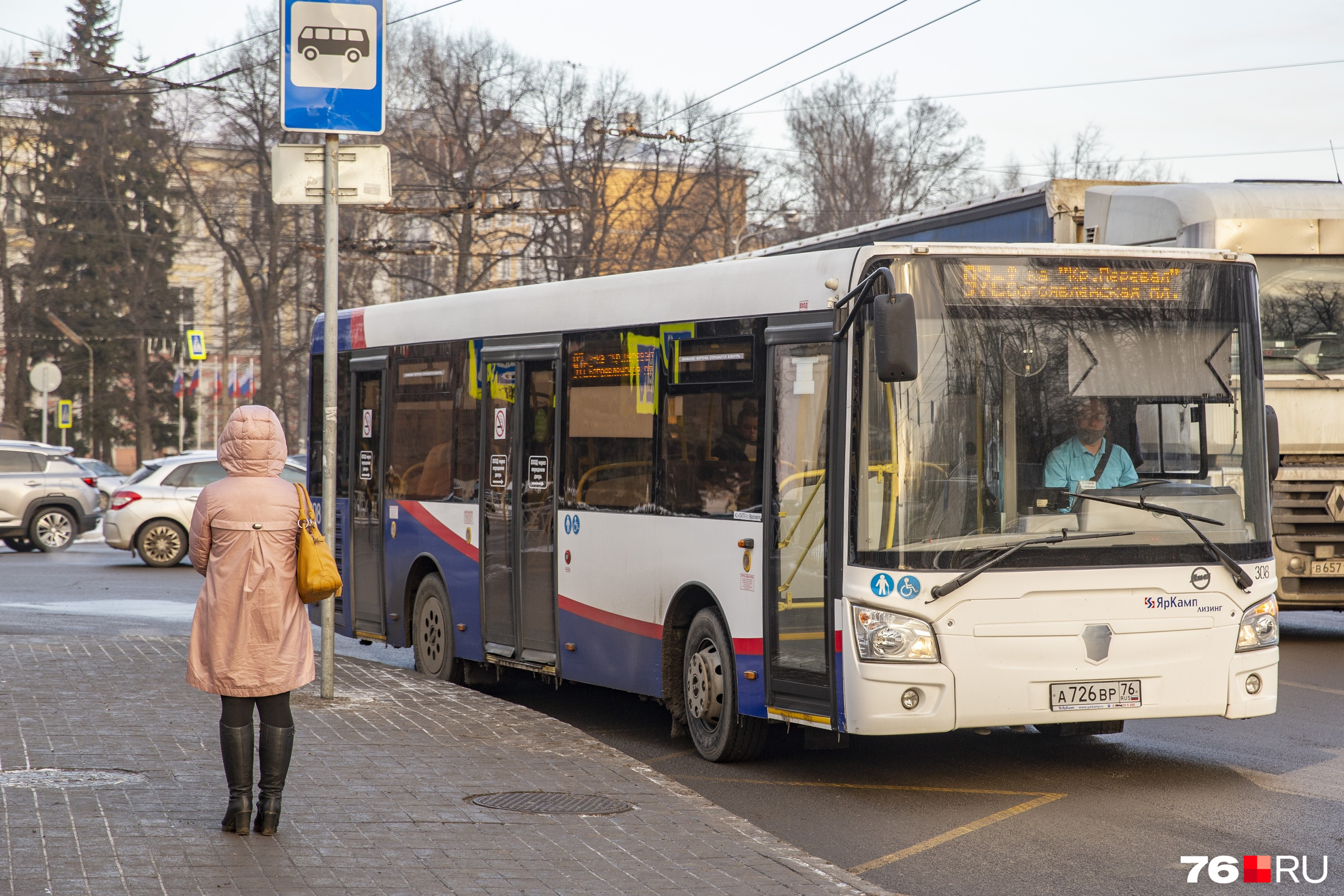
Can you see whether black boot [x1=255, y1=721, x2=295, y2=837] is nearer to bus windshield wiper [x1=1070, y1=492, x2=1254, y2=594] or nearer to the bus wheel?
bus windshield wiper [x1=1070, y1=492, x2=1254, y2=594]

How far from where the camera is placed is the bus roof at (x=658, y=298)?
25.8 ft

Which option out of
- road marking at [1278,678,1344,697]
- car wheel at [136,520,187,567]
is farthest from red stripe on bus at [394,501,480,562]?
car wheel at [136,520,187,567]

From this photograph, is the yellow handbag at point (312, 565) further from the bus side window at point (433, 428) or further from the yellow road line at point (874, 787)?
the bus side window at point (433, 428)

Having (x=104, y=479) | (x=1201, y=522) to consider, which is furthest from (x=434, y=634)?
(x=104, y=479)

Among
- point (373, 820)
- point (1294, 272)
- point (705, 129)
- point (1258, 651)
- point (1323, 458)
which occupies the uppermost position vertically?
point (705, 129)

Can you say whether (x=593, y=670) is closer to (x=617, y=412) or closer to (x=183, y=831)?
(x=617, y=412)

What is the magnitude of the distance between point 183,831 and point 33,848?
0.56 m

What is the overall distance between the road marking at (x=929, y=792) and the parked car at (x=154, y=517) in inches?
637

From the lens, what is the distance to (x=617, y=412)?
31.5 ft

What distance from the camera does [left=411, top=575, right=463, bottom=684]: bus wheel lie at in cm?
1144

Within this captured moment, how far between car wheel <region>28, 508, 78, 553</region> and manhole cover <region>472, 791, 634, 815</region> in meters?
21.6

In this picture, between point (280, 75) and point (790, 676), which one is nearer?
point (790, 676)

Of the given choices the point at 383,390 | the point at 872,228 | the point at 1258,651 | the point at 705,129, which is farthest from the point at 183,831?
the point at 705,129

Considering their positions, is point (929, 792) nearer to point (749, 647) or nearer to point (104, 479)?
point (749, 647)
